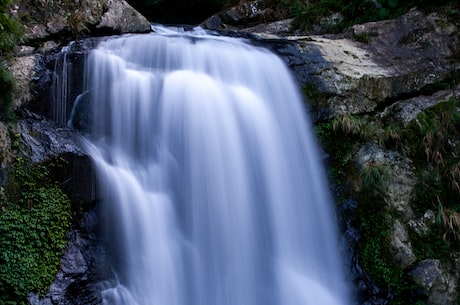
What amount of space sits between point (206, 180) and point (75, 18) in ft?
9.86

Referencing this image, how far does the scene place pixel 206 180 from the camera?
5180 millimetres


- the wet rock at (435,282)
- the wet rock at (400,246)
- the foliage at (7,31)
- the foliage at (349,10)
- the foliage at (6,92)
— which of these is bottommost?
the wet rock at (435,282)

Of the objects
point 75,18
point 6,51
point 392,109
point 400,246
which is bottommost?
point 400,246

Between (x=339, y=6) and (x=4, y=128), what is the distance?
22.6 ft

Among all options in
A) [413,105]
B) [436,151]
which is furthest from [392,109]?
[436,151]

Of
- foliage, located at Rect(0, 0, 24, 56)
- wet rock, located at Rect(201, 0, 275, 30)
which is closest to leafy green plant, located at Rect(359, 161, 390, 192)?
foliage, located at Rect(0, 0, 24, 56)

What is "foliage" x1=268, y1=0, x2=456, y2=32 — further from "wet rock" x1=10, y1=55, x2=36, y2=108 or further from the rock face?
"wet rock" x1=10, y1=55, x2=36, y2=108

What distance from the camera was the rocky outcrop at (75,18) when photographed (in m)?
5.94

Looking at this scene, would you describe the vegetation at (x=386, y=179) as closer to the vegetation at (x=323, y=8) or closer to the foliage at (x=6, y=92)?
the vegetation at (x=323, y=8)

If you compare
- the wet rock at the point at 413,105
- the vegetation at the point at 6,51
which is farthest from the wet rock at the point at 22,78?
the wet rock at the point at 413,105

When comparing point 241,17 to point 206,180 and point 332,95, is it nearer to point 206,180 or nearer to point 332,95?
point 332,95

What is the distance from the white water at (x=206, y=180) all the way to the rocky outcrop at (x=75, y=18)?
2.68 ft

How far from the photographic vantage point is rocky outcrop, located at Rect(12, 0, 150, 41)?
594cm

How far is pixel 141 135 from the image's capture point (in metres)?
5.25
